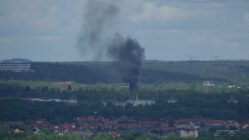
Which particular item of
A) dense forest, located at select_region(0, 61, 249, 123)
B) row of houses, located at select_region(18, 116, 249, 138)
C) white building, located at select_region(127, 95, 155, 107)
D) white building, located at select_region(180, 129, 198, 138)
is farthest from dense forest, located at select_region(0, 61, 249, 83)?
white building, located at select_region(180, 129, 198, 138)

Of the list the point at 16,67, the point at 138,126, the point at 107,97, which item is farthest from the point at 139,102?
the point at 16,67

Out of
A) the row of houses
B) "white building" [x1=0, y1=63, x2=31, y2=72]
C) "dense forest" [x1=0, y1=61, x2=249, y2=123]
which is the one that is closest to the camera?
the row of houses

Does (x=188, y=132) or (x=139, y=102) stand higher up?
(x=139, y=102)

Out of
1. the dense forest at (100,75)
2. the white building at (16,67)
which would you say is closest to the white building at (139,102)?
the dense forest at (100,75)

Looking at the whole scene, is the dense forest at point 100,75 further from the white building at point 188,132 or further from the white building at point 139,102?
the white building at point 188,132

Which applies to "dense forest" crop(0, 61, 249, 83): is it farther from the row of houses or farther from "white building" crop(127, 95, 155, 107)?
the row of houses

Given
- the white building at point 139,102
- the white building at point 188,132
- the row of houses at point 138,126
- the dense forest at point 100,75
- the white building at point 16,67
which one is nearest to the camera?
the white building at point 188,132

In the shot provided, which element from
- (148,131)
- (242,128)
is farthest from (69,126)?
(242,128)

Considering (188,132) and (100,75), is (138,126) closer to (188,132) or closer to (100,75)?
(188,132)

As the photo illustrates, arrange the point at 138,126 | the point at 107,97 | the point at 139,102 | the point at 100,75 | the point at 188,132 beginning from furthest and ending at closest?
1. the point at 100,75
2. the point at 107,97
3. the point at 139,102
4. the point at 138,126
5. the point at 188,132

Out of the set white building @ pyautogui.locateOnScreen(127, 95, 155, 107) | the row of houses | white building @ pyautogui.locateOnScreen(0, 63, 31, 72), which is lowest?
the row of houses

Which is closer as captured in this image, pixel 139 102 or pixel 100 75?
pixel 139 102

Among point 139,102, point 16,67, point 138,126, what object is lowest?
point 138,126
